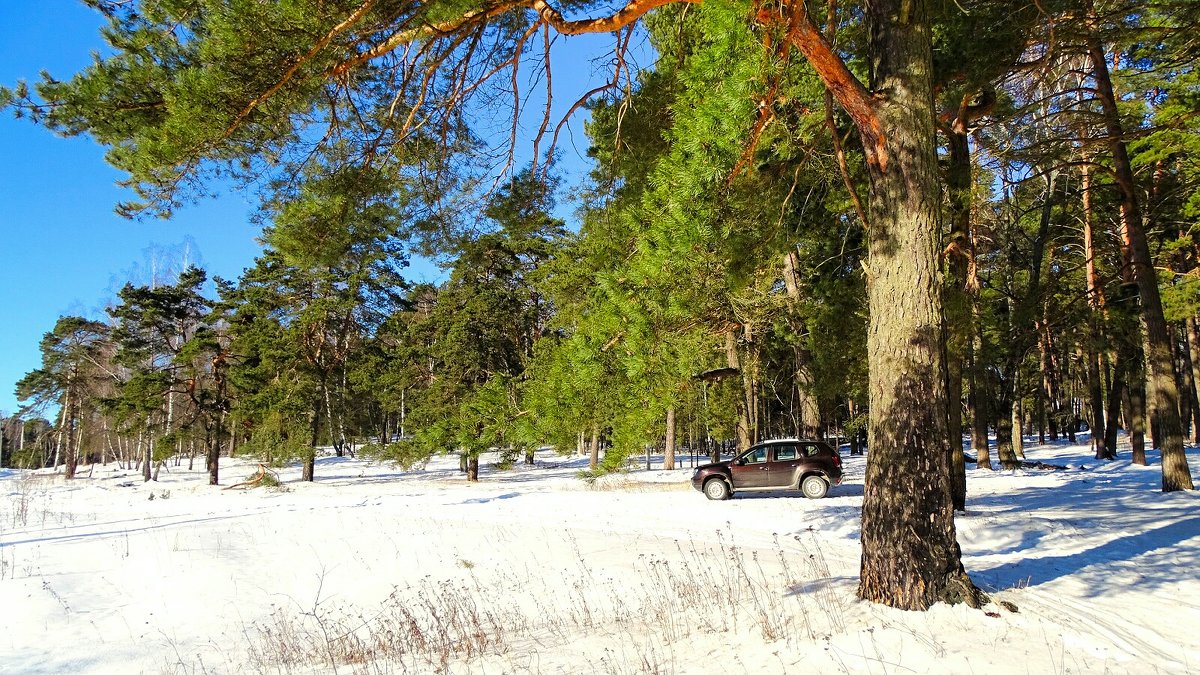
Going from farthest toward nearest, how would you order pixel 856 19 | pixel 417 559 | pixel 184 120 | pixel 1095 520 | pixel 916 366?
pixel 417 559, pixel 1095 520, pixel 856 19, pixel 184 120, pixel 916 366

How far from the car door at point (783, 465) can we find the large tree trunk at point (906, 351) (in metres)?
10.5

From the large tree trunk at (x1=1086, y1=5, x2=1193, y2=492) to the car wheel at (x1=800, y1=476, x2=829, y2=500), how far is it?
6161 mm

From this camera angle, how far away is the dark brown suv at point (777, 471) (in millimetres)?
14383

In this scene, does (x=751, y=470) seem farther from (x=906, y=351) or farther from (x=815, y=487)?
(x=906, y=351)

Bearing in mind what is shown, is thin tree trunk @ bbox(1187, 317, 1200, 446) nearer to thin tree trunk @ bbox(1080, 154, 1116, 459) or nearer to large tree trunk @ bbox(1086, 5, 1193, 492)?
thin tree trunk @ bbox(1080, 154, 1116, 459)

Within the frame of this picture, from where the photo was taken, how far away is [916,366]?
455 centimetres

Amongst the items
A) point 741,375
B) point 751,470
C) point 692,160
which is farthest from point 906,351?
point 741,375

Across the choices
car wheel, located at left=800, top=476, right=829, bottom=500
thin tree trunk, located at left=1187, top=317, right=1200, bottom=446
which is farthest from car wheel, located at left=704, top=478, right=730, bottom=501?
thin tree trunk, located at left=1187, top=317, right=1200, bottom=446

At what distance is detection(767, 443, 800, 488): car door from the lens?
14.7 m

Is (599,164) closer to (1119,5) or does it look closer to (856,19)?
(856,19)

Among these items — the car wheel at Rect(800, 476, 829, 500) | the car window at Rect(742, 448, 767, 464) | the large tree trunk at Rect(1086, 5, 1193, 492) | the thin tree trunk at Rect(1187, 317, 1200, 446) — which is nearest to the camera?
the large tree trunk at Rect(1086, 5, 1193, 492)

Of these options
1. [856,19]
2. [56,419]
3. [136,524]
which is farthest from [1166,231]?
[56,419]

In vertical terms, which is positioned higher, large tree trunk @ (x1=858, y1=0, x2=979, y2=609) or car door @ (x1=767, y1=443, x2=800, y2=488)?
large tree trunk @ (x1=858, y1=0, x2=979, y2=609)

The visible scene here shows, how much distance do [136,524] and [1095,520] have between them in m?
18.7
